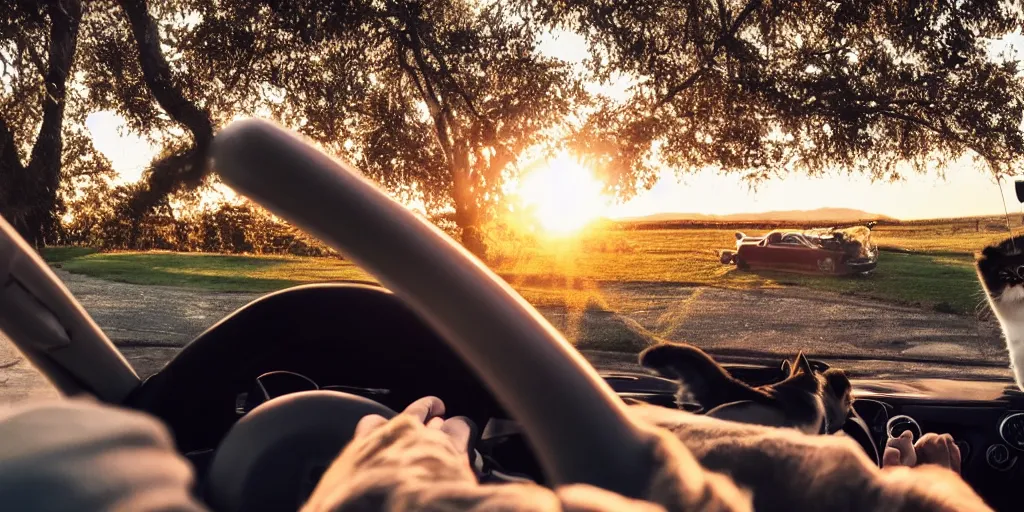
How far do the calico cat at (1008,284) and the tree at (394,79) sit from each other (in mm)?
9036

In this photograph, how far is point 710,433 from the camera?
710 millimetres

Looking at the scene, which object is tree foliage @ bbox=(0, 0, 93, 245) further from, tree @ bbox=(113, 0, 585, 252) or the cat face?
the cat face

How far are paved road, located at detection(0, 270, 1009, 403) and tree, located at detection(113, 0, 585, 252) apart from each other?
3103mm

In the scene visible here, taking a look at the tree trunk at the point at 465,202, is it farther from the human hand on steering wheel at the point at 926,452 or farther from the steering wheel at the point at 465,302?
the steering wheel at the point at 465,302

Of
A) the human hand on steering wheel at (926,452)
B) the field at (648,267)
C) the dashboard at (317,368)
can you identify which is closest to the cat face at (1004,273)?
the human hand on steering wheel at (926,452)

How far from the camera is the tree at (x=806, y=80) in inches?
480

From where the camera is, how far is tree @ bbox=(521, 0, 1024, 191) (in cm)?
1218

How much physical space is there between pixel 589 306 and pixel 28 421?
49.5 ft

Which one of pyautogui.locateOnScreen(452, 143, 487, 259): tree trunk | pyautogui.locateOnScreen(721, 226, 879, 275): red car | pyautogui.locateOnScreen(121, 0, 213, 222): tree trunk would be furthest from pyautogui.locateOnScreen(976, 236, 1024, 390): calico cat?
pyautogui.locateOnScreen(721, 226, 879, 275): red car

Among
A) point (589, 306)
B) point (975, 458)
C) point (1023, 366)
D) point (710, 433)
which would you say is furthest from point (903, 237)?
point (710, 433)

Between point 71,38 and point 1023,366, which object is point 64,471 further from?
point 71,38

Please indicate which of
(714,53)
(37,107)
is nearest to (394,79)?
(714,53)

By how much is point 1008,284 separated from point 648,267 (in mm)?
14317

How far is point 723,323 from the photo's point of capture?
15.5 meters
